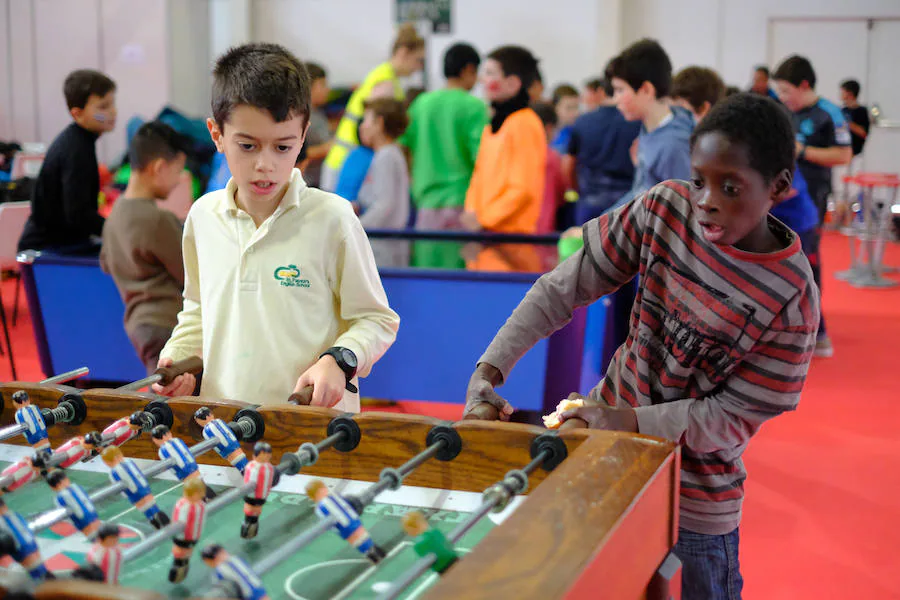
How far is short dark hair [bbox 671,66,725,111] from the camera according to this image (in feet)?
14.0

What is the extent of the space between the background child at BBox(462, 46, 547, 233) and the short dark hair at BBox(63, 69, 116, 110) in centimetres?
169

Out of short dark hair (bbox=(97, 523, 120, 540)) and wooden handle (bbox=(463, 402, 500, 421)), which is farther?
wooden handle (bbox=(463, 402, 500, 421))

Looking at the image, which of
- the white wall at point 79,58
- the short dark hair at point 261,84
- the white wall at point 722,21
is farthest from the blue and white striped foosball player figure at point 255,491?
the white wall at point 722,21

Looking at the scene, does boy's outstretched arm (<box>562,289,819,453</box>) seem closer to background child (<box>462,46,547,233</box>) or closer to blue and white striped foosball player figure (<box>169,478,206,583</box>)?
blue and white striped foosball player figure (<box>169,478,206,583</box>)

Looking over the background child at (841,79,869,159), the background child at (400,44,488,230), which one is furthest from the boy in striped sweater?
the background child at (841,79,869,159)

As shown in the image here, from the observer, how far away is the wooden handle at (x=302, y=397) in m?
1.54

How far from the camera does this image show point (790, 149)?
1445 mm

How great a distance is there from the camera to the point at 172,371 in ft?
5.80

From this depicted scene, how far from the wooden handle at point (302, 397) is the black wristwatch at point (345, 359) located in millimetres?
80

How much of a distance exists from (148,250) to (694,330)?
209cm

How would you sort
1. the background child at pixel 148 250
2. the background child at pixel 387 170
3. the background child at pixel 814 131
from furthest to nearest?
1. the background child at pixel 814 131
2. the background child at pixel 387 170
3. the background child at pixel 148 250

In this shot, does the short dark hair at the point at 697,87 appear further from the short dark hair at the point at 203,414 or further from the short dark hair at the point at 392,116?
the short dark hair at the point at 203,414

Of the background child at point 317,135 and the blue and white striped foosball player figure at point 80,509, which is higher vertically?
the background child at point 317,135

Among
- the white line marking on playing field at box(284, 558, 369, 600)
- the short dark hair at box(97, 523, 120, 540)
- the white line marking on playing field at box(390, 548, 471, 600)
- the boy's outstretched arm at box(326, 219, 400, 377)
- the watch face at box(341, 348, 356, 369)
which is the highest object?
the boy's outstretched arm at box(326, 219, 400, 377)
